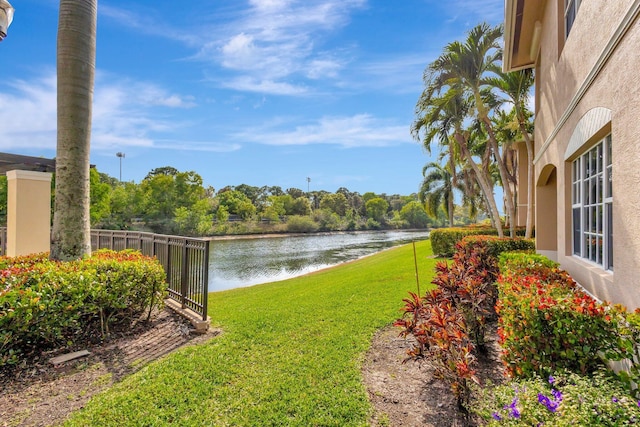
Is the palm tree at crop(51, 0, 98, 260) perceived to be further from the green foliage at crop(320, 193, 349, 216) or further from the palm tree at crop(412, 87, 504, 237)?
the green foliage at crop(320, 193, 349, 216)

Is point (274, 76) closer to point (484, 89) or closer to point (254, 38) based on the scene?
point (254, 38)

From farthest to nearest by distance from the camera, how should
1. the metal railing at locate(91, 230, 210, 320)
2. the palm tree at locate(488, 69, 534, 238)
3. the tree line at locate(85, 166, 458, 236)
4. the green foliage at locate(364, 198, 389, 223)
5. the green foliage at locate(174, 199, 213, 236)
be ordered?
the green foliage at locate(364, 198, 389, 223) → the green foliage at locate(174, 199, 213, 236) → the tree line at locate(85, 166, 458, 236) → the palm tree at locate(488, 69, 534, 238) → the metal railing at locate(91, 230, 210, 320)

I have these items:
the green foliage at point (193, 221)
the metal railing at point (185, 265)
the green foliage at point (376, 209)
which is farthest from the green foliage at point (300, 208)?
the metal railing at point (185, 265)

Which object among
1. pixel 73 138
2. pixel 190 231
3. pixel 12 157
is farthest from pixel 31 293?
pixel 190 231

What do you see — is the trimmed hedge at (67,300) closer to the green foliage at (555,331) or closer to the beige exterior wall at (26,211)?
the beige exterior wall at (26,211)

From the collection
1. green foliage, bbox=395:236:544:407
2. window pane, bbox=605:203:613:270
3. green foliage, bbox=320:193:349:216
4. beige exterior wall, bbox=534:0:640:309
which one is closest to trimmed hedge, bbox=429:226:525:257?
beige exterior wall, bbox=534:0:640:309

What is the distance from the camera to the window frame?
3689 millimetres

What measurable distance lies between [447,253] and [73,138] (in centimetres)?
1414

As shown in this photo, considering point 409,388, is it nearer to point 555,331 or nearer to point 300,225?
point 555,331

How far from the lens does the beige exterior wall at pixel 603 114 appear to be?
109 inches

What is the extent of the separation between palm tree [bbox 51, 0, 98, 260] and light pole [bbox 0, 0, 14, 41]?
3.44ft

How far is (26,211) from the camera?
770 cm

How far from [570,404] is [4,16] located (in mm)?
6129

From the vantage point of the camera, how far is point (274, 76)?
1282cm
